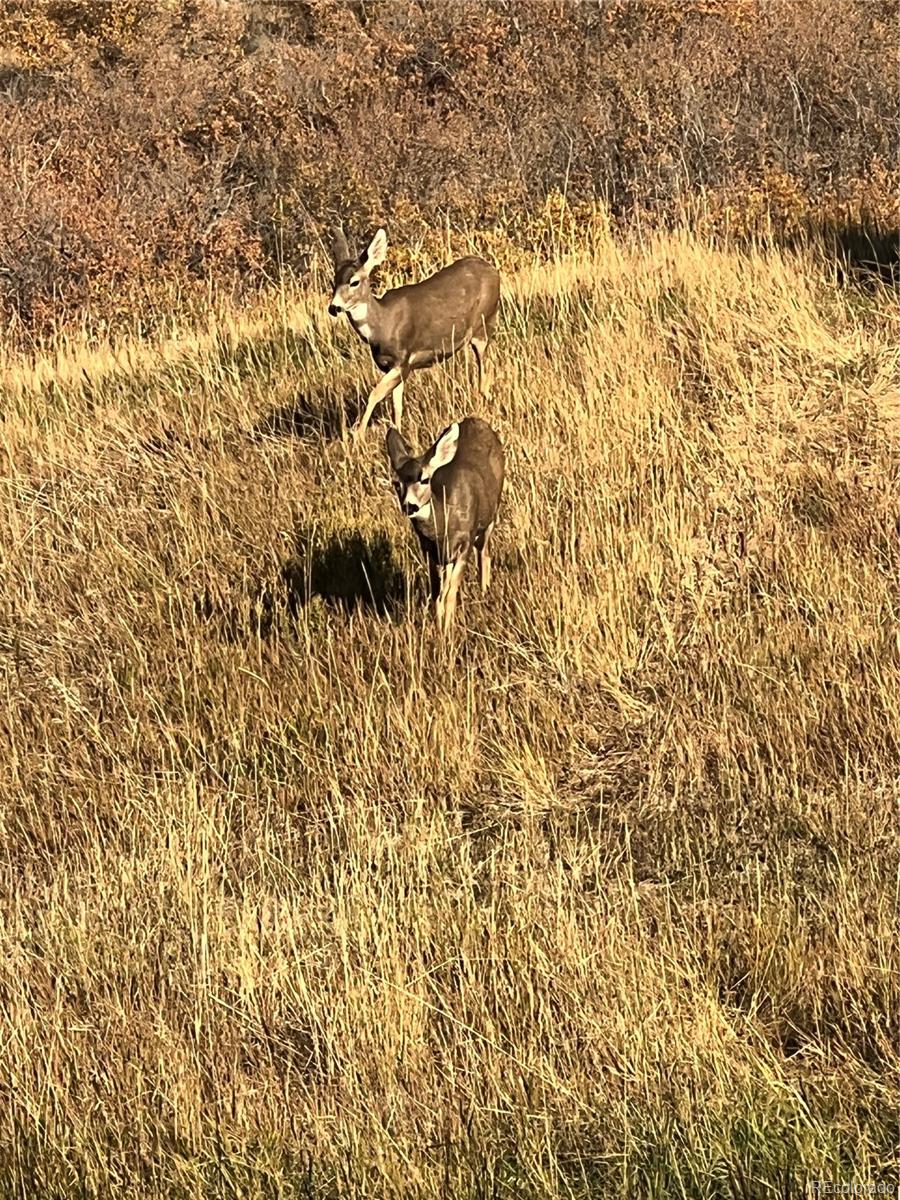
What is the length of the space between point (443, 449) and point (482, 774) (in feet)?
5.07

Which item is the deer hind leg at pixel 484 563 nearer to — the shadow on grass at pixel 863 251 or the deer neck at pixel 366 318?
the deer neck at pixel 366 318

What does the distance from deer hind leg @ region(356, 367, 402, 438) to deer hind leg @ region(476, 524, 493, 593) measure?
1557 millimetres

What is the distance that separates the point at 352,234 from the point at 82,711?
12.8 m

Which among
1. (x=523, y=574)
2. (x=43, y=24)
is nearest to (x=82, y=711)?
(x=523, y=574)

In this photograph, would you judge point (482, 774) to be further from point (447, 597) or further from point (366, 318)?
point (366, 318)

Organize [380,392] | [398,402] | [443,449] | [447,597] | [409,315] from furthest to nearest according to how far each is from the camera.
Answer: [409,315] < [398,402] < [380,392] < [447,597] < [443,449]

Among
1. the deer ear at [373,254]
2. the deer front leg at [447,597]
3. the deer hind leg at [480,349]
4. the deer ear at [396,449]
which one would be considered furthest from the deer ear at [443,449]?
the deer ear at [373,254]

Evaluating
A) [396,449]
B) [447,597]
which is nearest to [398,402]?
[396,449]

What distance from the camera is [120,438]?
10.0 meters

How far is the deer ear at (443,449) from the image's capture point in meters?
6.86

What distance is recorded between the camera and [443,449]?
6930 millimetres

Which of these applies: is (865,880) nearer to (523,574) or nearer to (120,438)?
(523,574)

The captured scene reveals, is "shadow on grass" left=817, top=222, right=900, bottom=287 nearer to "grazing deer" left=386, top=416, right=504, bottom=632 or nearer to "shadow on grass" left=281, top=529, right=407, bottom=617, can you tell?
"grazing deer" left=386, top=416, right=504, bottom=632

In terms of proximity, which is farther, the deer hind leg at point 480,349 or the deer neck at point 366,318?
the deer hind leg at point 480,349
